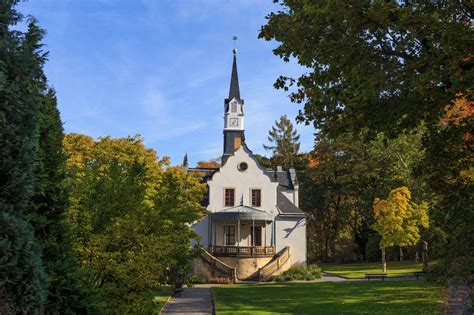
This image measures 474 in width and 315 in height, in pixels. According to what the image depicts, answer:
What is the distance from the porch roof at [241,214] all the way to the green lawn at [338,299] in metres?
10.0

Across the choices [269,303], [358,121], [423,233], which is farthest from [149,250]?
[423,233]

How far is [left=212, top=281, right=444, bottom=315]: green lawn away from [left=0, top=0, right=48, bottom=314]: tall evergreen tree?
36.1 ft

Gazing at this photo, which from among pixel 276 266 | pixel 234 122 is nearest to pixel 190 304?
pixel 276 266

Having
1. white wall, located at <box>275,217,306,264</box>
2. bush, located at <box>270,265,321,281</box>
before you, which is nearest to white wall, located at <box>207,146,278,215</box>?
white wall, located at <box>275,217,306,264</box>

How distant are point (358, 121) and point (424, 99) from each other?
1227mm

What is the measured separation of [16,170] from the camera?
6.66 metres

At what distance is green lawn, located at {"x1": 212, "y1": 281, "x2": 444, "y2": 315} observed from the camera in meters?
17.0

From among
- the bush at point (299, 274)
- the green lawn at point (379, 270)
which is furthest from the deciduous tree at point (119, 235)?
the green lawn at point (379, 270)

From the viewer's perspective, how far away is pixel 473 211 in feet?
28.8

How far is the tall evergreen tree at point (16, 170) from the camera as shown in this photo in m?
6.53

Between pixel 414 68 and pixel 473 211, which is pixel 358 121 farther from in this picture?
pixel 473 211

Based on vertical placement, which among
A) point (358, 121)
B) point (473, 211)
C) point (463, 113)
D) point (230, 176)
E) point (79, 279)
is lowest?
point (79, 279)

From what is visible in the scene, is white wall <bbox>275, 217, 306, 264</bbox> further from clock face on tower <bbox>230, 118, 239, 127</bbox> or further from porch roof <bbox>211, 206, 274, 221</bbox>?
clock face on tower <bbox>230, 118, 239, 127</bbox>

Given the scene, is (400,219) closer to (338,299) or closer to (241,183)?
(241,183)
